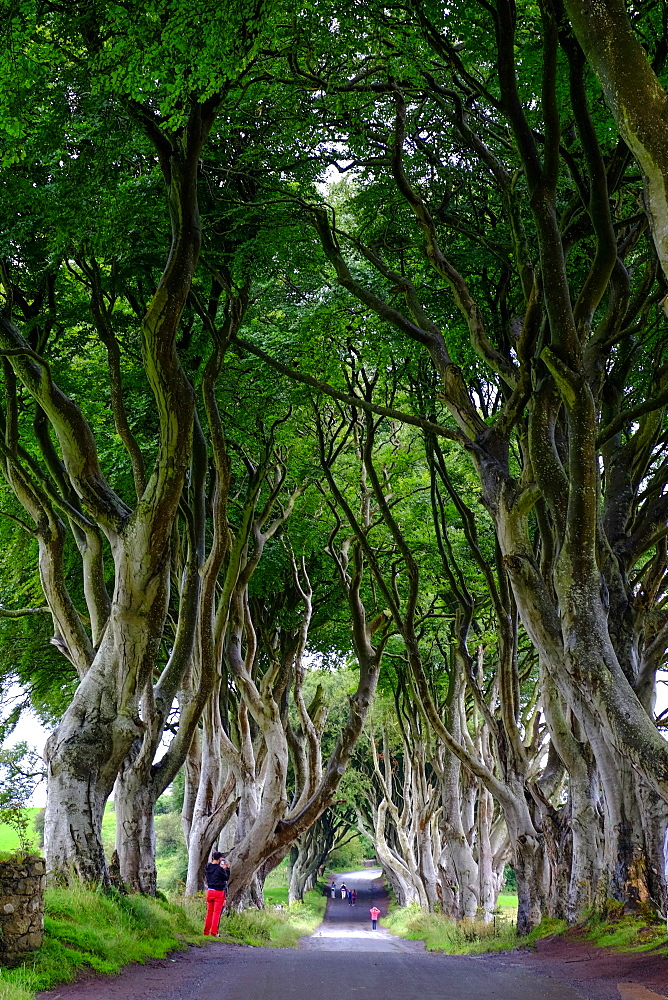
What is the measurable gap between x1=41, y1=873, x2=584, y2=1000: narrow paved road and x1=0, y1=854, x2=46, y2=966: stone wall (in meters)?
0.46

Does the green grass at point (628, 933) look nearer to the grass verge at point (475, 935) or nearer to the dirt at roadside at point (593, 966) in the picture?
the dirt at roadside at point (593, 966)

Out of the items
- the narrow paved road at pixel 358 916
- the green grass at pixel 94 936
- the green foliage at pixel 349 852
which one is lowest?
the narrow paved road at pixel 358 916

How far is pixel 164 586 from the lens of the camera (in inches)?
387

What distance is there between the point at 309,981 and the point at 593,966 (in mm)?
2632

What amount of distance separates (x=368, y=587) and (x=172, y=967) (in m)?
14.3

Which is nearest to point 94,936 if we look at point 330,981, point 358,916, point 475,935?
point 330,981

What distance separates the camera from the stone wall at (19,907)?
20.7 ft

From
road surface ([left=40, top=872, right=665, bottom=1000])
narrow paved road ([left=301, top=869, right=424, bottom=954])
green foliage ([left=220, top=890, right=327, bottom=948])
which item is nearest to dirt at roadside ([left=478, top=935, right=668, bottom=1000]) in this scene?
road surface ([left=40, top=872, right=665, bottom=1000])

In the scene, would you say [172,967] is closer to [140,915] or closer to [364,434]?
[140,915]

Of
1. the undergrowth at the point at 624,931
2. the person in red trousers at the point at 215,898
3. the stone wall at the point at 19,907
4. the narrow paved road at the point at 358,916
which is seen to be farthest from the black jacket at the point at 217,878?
the stone wall at the point at 19,907

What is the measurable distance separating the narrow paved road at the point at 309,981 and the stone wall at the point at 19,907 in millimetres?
463

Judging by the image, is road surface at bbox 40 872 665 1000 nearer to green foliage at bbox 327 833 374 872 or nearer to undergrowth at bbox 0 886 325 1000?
undergrowth at bbox 0 886 325 1000

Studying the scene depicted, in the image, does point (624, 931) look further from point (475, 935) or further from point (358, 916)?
point (358, 916)

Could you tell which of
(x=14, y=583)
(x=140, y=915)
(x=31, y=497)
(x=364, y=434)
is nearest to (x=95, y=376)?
(x=31, y=497)
